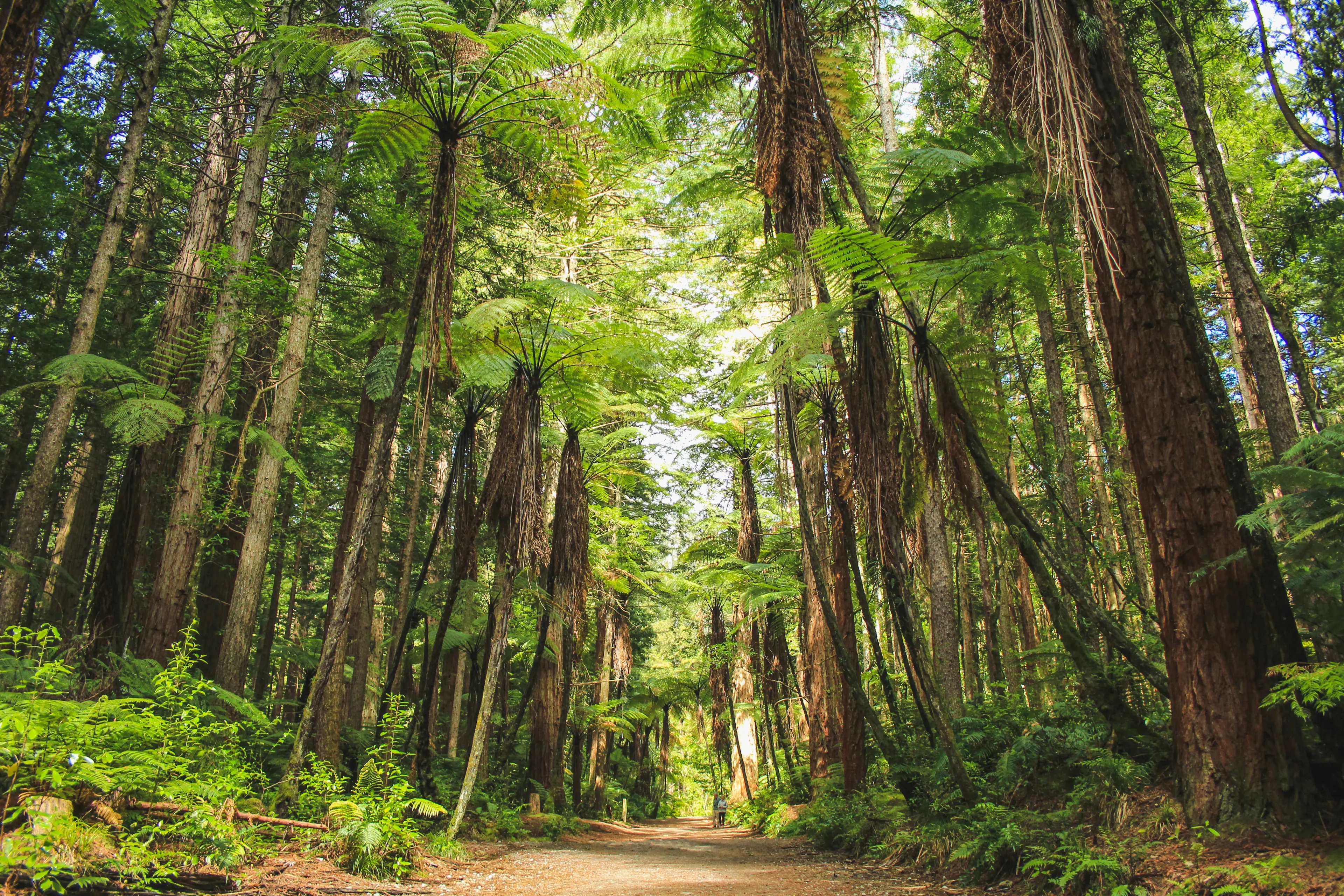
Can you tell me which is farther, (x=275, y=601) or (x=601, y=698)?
(x=601, y=698)

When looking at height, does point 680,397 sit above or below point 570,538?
above

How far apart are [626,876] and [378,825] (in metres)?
2.21

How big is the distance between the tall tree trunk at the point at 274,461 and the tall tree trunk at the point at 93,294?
5.89 ft

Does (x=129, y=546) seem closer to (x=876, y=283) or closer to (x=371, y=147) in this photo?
(x=371, y=147)

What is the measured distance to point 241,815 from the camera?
3943 mm

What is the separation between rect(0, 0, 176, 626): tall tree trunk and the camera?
22.2 ft

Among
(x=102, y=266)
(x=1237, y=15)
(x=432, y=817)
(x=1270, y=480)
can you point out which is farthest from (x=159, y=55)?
(x=1237, y=15)

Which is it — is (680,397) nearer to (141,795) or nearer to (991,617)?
(991,617)

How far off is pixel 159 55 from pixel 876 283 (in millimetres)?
8150

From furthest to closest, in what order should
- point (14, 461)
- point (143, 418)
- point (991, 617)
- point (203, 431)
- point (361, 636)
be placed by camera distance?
point (991, 617), point (14, 461), point (361, 636), point (203, 431), point (143, 418)

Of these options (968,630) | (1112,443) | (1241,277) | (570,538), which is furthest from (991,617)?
(570,538)

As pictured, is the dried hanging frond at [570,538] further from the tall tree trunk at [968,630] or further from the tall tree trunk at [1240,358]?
the tall tree trunk at [1240,358]

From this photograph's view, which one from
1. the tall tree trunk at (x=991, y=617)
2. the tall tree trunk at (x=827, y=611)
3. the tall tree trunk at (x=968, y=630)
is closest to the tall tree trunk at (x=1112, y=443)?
the tall tree trunk at (x=991, y=617)

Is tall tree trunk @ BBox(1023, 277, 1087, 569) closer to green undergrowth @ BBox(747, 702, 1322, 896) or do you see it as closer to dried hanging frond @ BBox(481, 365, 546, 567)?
green undergrowth @ BBox(747, 702, 1322, 896)
